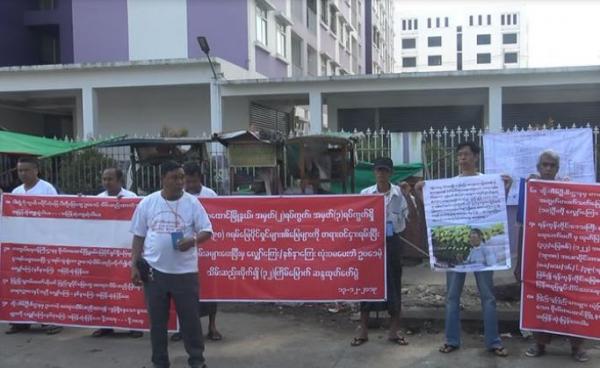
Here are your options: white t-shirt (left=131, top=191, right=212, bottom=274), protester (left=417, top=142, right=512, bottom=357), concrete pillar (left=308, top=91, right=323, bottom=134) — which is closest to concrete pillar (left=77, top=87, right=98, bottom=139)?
concrete pillar (left=308, top=91, right=323, bottom=134)

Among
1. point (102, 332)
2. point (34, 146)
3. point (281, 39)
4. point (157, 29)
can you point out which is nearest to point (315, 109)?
point (157, 29)

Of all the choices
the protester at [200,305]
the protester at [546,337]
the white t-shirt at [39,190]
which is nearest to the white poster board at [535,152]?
the protester at [546,337]

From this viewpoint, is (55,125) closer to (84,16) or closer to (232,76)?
(84,16)

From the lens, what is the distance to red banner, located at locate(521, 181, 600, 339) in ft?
17.2

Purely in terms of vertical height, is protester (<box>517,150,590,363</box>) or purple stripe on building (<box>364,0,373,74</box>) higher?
purple stripe on building (<box>364,0,373,74</box>)

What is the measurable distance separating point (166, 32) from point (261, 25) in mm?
3442

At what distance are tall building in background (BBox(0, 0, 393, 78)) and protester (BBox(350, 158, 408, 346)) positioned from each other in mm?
14513

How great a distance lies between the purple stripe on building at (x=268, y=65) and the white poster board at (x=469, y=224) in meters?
16.0

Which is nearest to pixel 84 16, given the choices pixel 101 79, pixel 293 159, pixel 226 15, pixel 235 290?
pixel 101 79

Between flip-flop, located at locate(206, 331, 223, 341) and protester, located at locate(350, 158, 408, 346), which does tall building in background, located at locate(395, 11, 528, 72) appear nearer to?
protester, located at locate(350, 158, 408, 346)

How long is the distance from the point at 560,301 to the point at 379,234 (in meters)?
1.71

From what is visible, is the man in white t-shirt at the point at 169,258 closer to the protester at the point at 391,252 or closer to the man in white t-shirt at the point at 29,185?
the protester at the point at 391,252

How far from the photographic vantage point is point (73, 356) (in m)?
5.68

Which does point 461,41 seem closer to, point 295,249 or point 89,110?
point 89,110
